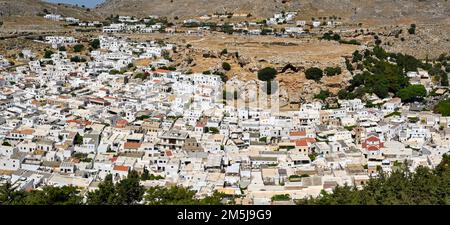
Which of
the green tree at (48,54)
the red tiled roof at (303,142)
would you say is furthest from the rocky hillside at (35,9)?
the red tiled roof at (303,142)

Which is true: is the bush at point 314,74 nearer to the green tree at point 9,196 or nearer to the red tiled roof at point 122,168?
the red tiled roof at point 122,168

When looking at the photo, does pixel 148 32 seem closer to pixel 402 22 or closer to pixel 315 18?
pixel 315 18

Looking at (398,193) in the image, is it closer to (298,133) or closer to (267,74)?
(298,133)

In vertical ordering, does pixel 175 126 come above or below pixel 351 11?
below

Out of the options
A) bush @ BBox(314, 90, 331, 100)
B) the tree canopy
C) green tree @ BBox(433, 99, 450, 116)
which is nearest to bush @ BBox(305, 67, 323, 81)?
bush @ BBox(314, 90, 331, 100)
